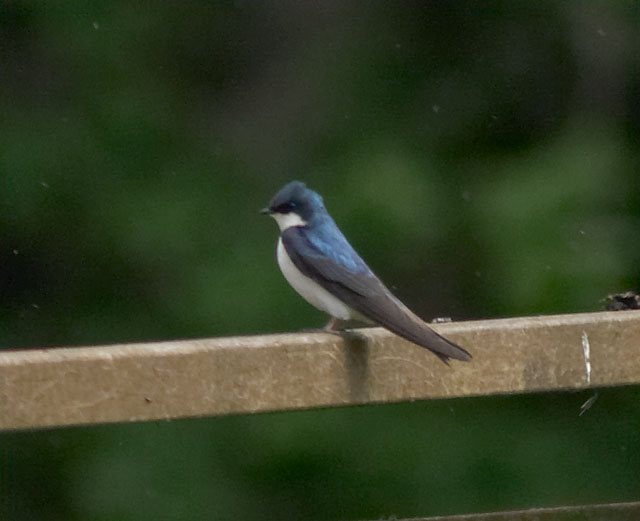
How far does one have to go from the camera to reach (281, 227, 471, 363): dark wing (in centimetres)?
264

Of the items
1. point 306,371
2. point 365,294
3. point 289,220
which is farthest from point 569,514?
point 289,220

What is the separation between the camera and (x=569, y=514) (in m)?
2.70

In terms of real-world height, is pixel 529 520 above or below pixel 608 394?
above

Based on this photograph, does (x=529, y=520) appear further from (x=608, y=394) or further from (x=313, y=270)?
(x=608, y=394)

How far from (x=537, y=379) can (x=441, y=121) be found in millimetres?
3921


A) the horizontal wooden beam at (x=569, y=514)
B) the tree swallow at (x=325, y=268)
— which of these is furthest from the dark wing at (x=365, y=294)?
the horizontal wooden beam at (x=569, y=514)

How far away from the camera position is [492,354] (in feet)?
9.11

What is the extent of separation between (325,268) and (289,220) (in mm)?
340

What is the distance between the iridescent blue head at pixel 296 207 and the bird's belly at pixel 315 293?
121 mm

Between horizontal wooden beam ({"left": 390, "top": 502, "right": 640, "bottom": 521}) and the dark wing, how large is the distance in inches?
11.0

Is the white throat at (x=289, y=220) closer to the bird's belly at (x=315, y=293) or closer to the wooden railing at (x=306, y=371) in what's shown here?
the bird's belly at (x=315, y=293)

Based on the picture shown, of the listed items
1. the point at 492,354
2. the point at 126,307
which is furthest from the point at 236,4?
the point at 492,354

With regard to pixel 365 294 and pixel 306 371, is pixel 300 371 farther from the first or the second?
pixel 365 294

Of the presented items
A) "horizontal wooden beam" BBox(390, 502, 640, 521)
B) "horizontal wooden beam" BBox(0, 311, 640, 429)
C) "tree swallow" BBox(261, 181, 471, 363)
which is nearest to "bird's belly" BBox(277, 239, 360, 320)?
"tree swallow" BBox(261, 181, 471, 363)
